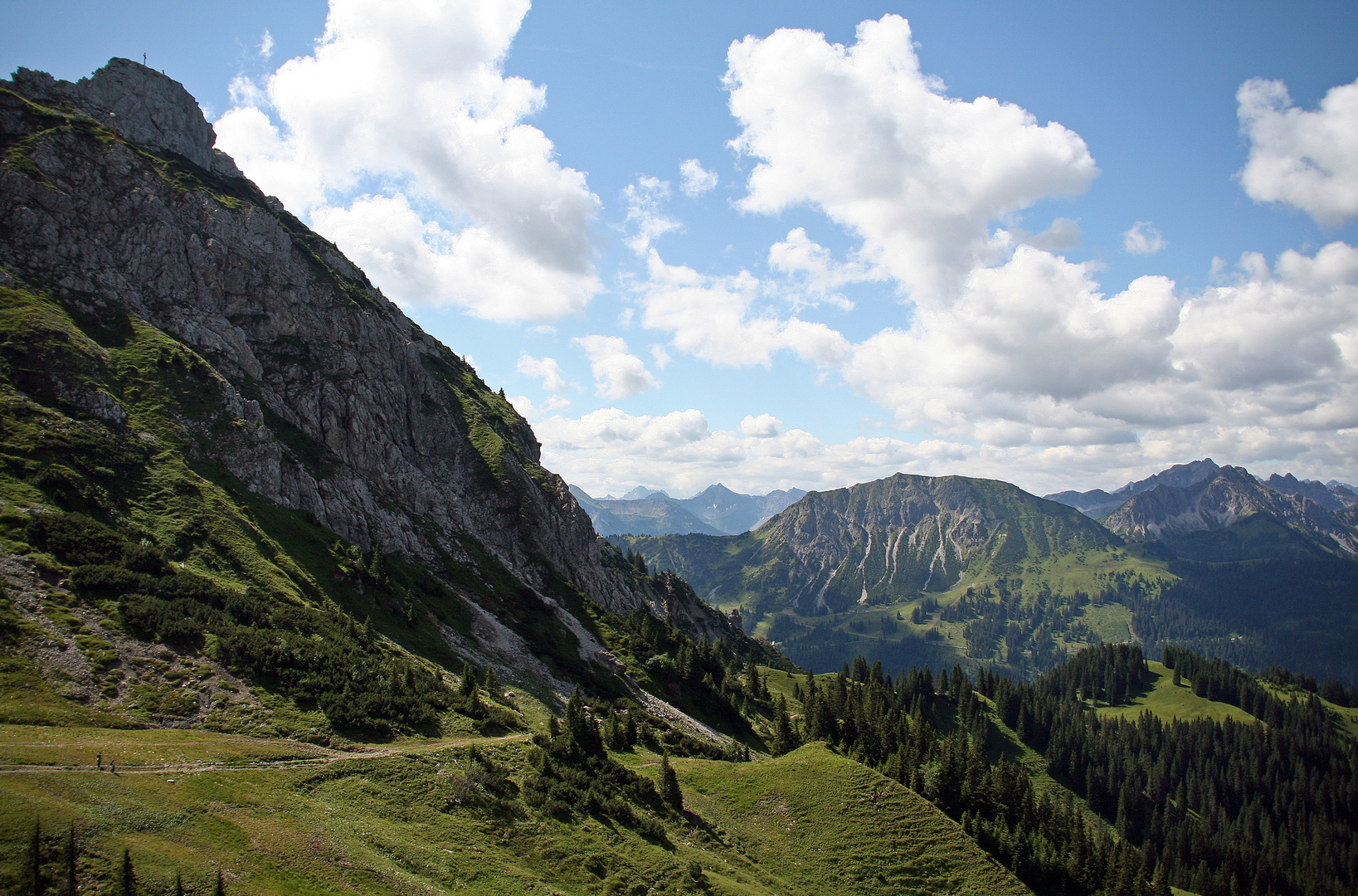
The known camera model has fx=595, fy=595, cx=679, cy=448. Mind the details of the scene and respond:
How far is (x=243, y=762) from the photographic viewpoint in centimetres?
3784

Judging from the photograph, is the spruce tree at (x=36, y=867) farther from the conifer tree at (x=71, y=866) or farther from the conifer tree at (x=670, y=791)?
the conifer tree at (x=670, y=791)

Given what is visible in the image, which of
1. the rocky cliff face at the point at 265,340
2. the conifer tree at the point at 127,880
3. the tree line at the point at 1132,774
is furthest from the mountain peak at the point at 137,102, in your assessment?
the tree line at the point at 1132,774

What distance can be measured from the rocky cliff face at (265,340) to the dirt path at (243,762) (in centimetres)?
4223

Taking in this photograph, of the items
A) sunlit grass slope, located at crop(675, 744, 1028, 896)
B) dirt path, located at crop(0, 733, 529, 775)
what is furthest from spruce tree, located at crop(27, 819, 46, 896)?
sunlit grass slope, located at crop(675, 744, 1028, 896)

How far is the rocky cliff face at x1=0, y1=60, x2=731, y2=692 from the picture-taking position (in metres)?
92.2

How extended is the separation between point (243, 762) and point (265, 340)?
349 feet

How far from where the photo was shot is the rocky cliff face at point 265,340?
92.2 metres

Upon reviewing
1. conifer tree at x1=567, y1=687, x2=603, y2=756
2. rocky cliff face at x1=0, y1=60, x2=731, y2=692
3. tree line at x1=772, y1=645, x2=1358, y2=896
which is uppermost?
rocky cliff face at x1=0, y1=60, x2=731, y2=692

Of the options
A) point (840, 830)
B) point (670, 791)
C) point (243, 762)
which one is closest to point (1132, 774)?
point (840, 830)

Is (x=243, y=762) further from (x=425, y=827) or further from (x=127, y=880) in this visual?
(x=127, y=880)

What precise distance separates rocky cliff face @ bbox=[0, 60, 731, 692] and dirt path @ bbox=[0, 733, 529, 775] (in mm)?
42225

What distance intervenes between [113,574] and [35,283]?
67.3 meters

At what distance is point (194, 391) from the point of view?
8775cm

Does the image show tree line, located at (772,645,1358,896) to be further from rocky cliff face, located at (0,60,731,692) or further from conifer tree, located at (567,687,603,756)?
rocky cliff face, located at (0,60,731,692)
